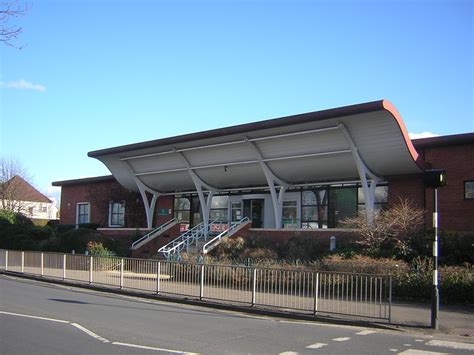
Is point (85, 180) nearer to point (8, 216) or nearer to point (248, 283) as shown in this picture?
point (8, 216)

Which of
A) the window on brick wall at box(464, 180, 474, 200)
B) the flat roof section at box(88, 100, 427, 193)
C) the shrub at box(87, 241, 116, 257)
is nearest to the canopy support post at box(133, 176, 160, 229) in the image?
the flat roof section at box(88, 100, 427, 193)

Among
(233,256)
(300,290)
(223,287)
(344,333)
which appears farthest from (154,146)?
(344,333)

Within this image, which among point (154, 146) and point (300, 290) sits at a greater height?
point (154, 146)

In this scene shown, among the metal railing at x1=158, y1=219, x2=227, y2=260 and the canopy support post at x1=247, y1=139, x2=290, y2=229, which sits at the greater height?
the canopy support post at x1=247, y1=139, x2=290, y2=229

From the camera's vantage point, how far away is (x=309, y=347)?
8.98 m

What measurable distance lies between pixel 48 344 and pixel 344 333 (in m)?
5.88

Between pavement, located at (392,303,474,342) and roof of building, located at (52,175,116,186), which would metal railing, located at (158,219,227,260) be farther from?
pavement, located at (392,303,474,342)

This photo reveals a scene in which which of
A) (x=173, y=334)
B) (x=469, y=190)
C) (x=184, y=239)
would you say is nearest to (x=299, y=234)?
(x=184, y=239)

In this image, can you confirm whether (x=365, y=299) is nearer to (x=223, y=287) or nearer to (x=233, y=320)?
(x=233, y=320)

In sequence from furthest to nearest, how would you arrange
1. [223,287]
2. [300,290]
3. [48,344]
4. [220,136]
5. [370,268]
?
[220,136], [370,268], [223,287], [300,290], [48,344]

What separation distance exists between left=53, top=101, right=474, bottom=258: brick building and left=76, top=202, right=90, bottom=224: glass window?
4.81m

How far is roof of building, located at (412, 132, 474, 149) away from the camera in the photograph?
2261cm

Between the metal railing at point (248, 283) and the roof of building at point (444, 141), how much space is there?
12480 millimetres

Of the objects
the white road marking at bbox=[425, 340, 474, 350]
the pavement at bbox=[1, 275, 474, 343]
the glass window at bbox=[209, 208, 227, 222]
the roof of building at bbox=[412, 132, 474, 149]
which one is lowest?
the pavement at bbox=[1, 275, 474, 343]
